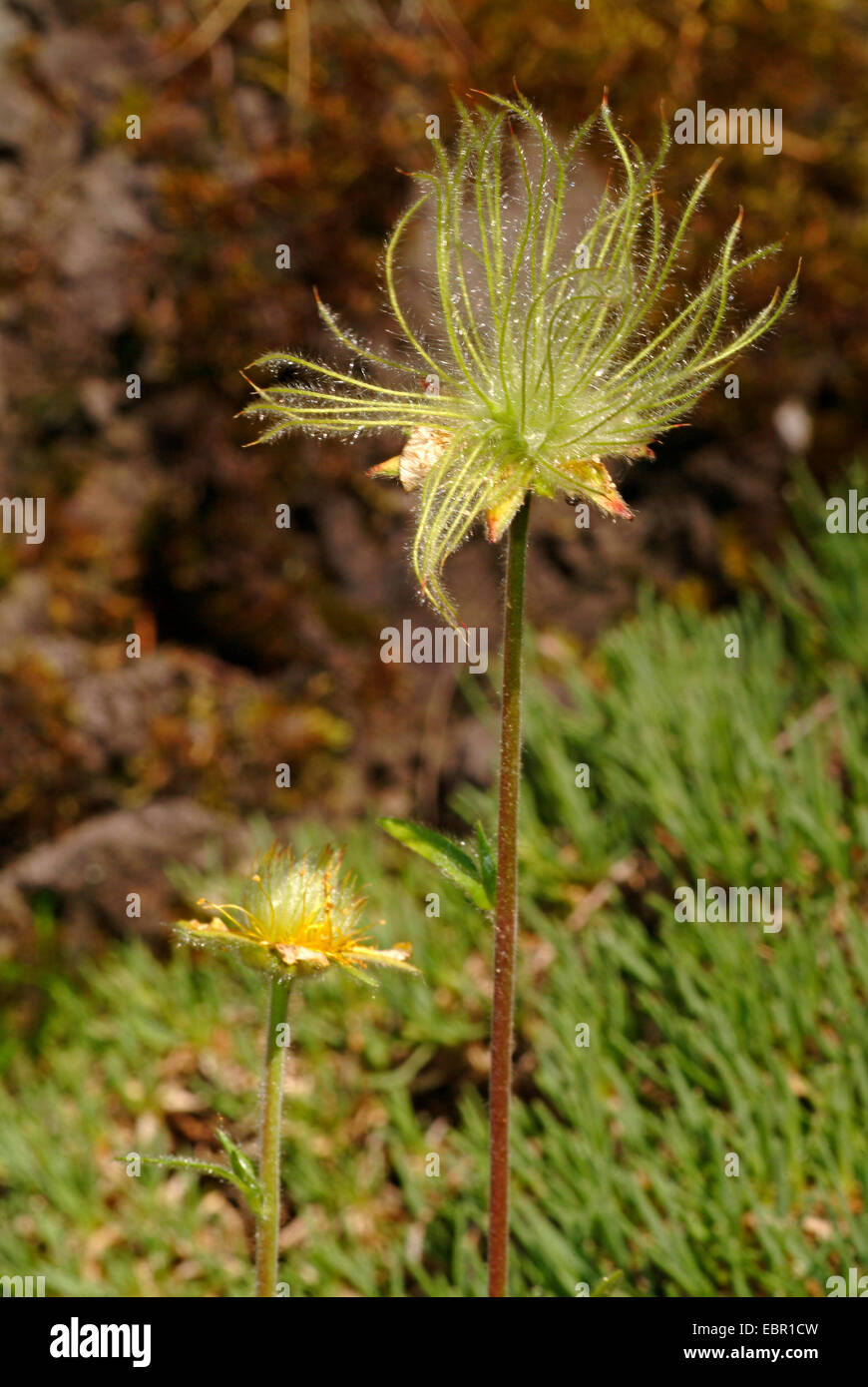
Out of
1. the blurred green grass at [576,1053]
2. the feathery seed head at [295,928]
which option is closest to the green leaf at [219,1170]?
the feathery seed head at [295,928]

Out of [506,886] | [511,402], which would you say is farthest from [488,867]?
[511,402]

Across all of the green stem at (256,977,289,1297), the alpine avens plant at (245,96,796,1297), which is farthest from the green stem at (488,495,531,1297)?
the green stem at (256,977,289,1297)

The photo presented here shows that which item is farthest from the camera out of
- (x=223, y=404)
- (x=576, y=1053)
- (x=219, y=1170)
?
(x=223, y=404)

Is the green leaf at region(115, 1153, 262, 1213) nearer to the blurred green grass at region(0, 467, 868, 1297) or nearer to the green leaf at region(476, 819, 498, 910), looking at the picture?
the green leaf at region(476, 819, 498, 910)

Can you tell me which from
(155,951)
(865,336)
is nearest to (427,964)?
(155,951)

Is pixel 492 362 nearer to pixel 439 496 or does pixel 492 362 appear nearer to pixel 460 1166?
pixel 439 496

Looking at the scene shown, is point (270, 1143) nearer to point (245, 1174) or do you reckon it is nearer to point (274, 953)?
point (245, 1174)

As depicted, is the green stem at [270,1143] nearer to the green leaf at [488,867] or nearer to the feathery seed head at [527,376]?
the green leaf at [488,867]
